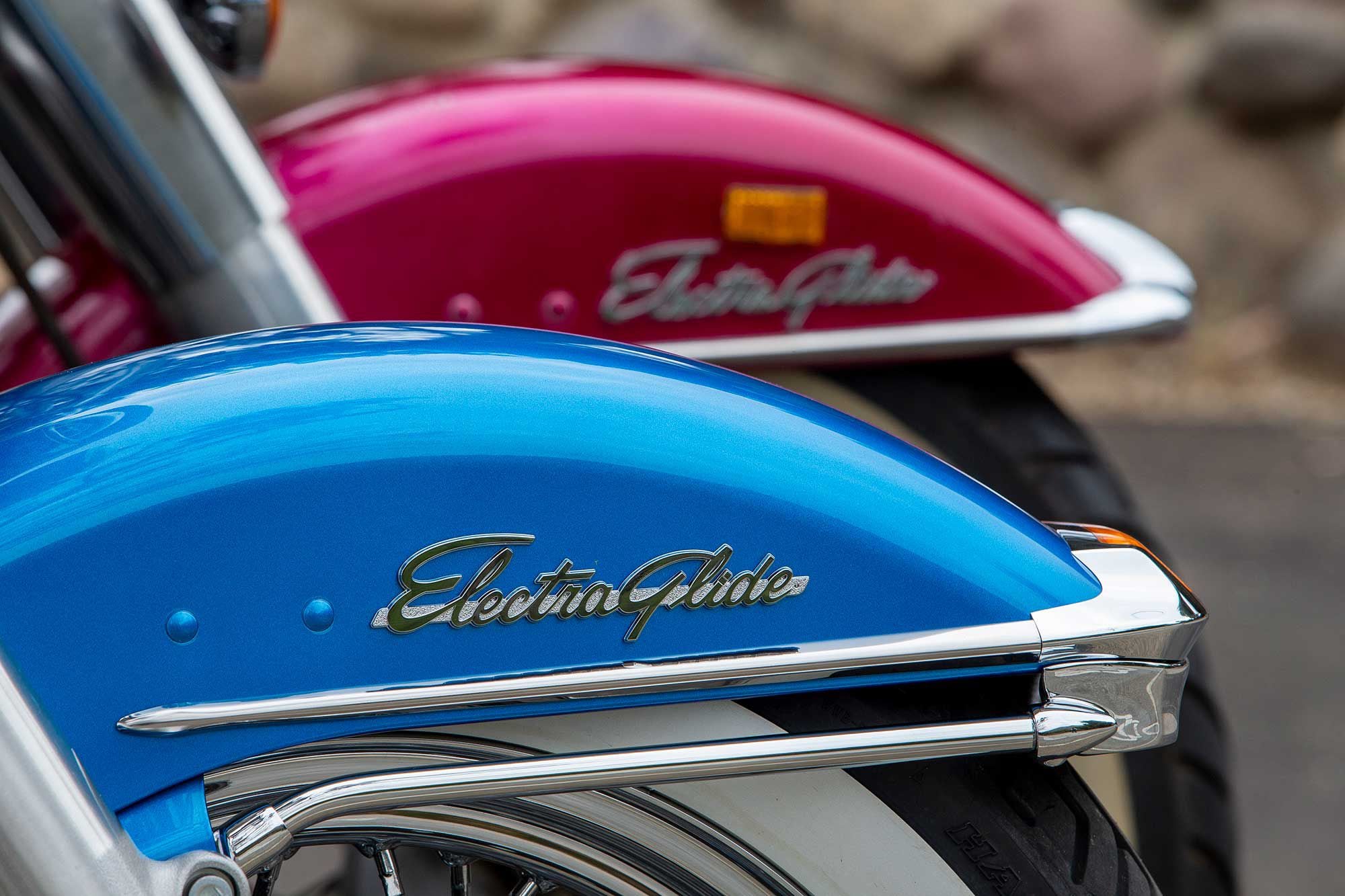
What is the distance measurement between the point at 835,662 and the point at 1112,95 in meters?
2.08

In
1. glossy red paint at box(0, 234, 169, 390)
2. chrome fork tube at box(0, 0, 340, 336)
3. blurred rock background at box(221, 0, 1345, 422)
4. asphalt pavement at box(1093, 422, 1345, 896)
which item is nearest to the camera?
chrome fork tube at box(0, 0, 340, 336)

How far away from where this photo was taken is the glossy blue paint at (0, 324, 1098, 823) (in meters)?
0.39

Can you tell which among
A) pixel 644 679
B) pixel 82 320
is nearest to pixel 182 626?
pixel 644 679

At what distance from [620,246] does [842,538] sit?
0.39 meters

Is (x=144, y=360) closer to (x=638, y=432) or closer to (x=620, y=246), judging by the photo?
(x=638, y=432)

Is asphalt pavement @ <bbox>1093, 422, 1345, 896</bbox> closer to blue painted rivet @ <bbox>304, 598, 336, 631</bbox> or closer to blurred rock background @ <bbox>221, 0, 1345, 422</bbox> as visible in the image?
blurred rock background @ <bbox>221, 0, 1345, 422</bbox>

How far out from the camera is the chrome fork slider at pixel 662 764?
389 mm

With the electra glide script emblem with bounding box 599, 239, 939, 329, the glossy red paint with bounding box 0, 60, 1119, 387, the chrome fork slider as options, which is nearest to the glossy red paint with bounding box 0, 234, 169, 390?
the glossy red paint with bounding box 0, 60, 1119, 387

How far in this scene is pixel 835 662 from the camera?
1.37 ft

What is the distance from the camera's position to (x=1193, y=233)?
2.31m

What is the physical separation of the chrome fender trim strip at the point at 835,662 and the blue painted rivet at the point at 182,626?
0.02m

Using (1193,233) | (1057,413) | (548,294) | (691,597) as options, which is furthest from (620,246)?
(1193,233)

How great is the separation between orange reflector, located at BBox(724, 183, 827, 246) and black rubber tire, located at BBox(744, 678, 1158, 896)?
1.30ft

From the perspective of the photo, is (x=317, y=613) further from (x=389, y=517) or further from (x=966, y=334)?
(x=966, y=334)
